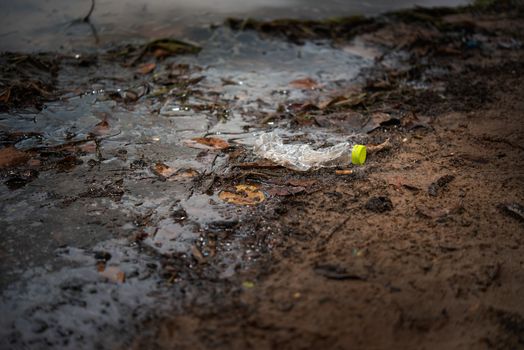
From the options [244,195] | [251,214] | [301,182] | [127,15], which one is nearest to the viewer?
[251,214]

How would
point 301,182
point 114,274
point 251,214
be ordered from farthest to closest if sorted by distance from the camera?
point 301,182 → point 251,214 → point 114,274

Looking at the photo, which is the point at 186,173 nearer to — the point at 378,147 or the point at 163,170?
the point at 163,170

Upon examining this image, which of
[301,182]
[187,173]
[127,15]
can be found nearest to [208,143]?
[187,173]

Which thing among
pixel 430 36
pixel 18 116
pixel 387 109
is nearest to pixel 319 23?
pixel 430 36

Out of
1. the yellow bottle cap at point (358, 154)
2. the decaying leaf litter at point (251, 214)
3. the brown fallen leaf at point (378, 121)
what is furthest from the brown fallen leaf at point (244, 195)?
the brown fallen leaf at point (378, 121)

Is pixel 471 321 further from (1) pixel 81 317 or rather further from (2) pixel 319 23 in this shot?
(2) pixel 319 23

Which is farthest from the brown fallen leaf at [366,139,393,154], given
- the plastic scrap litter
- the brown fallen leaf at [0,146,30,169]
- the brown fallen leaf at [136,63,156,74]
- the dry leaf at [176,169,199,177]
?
the brown fallen leaf at [136,63,156,74]
